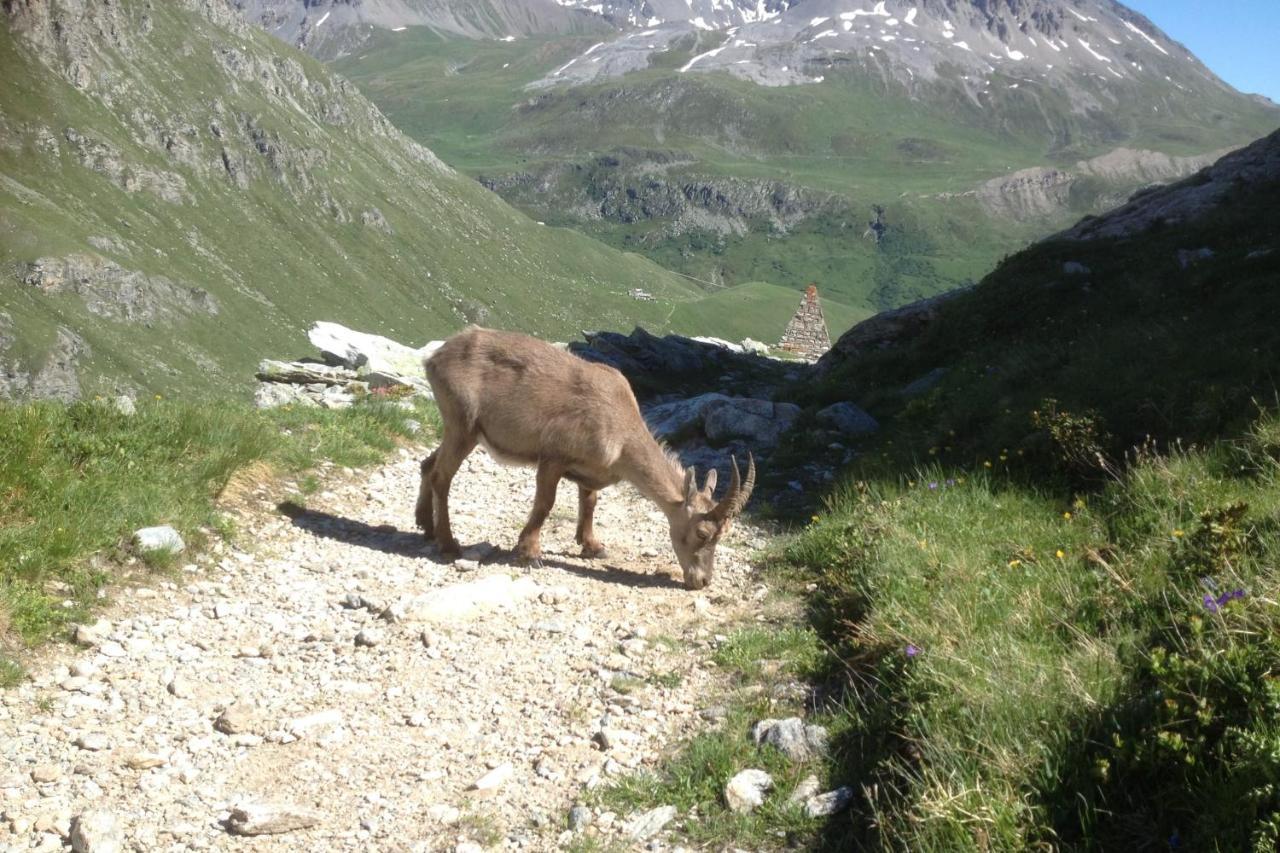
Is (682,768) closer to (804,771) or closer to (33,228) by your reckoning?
(804,771)

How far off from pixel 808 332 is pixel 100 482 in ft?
162

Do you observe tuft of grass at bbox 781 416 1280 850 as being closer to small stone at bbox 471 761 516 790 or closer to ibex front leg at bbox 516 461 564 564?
small stone at bbox 471 761 516 790

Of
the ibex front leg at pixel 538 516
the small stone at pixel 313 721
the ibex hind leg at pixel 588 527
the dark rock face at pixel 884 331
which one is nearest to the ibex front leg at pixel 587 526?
the ibex hind leg at pixel 588 527

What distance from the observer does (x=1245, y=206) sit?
2367 centimetres

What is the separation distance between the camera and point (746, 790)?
6340 mm

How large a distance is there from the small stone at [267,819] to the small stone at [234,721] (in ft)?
3.61

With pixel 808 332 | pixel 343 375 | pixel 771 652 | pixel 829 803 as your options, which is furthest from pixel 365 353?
pixel 808 332

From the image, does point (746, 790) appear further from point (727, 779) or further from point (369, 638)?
point (369, 638)

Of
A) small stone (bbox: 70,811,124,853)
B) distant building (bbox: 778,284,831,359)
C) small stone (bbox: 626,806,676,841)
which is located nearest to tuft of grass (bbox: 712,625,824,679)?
small stone (bbox: 626,806,676,841)

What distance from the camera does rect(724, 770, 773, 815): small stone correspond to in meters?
6.23

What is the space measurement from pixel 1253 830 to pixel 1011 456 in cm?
789

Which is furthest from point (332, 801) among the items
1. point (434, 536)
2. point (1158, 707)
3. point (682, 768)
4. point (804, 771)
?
point (434, 536)

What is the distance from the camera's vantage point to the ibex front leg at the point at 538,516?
11.5 meters

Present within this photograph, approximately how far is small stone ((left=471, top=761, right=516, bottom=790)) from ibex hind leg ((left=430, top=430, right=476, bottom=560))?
498 centimetres
